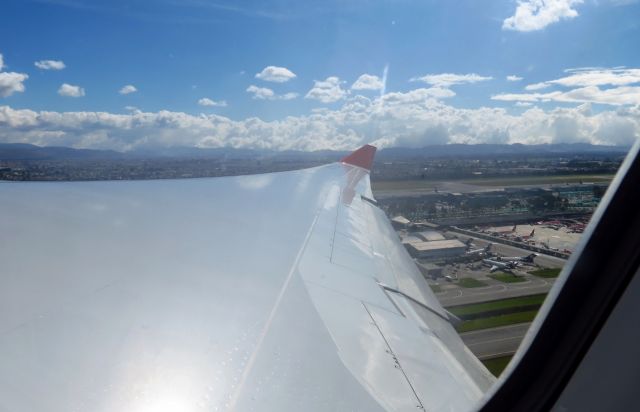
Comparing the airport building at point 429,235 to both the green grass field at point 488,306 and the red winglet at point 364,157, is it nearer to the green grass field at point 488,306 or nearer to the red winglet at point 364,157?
the green grass field at point 488,306

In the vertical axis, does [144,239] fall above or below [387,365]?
above

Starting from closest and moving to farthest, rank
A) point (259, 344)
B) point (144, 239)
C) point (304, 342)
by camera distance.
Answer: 1. point (259, 344)
2. point (304, 342)
3. point (144, 239)

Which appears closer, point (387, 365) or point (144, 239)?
point (387, 365)

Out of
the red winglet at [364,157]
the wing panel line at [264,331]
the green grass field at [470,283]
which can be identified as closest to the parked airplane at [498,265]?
the green grass field at [470,283]

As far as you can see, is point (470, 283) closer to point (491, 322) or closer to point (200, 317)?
point (491, 322)

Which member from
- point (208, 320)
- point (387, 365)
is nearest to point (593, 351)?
point (387, 365)

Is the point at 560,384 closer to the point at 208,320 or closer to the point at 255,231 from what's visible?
the point at 208,320

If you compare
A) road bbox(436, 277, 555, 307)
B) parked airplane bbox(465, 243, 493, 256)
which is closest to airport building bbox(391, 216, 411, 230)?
parked airplane bbox(465, 243, 493, 256)
